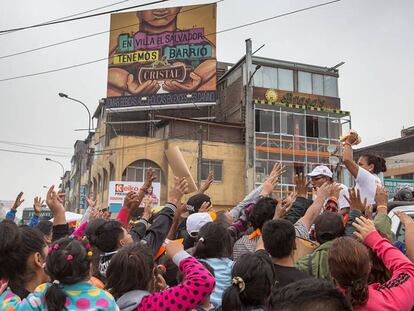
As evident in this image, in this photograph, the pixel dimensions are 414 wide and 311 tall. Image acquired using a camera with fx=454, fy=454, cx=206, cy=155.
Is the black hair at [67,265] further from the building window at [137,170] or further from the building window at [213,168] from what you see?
the building window at [137,170]

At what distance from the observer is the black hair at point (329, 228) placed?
345 centimetres

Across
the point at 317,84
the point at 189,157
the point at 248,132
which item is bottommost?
the point at 189,157

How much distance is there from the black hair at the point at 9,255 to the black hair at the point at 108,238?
3.12ft

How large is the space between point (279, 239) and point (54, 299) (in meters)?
1.55

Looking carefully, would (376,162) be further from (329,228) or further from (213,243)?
(213,243)

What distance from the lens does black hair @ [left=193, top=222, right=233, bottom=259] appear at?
10.9 ft

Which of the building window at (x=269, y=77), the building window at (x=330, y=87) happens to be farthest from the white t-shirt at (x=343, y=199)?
the building window at (x=330, y=87)

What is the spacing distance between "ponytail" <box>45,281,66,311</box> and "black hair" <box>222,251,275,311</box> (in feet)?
2.92

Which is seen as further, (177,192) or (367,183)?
(367,183)

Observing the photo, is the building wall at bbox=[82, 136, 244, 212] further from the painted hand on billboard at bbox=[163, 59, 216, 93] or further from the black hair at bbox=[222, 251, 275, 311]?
the black hair at bbox=[222, 251, 275, 311]

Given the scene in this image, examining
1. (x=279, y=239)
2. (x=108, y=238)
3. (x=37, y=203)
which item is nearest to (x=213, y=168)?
(x=37, y=203)

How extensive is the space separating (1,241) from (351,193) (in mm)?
2945

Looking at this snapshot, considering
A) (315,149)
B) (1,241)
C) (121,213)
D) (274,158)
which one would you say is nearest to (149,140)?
(274,158)

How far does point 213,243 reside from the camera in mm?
3322
